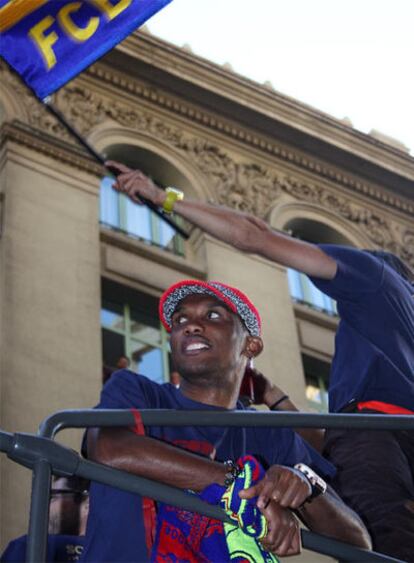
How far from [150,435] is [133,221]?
40.7 feet

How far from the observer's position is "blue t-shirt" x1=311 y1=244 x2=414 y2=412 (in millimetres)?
6419

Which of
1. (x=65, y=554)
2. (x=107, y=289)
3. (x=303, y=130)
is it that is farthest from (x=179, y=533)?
(x=303, y=130)

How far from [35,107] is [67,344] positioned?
16.0 feet

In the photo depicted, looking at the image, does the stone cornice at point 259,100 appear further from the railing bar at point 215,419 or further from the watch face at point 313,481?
the watch face at point 313,481

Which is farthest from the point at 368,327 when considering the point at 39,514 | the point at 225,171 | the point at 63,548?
the point at 225,171

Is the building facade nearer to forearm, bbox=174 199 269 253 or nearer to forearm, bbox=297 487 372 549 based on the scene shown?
forearm, bbox=174 199 269 253

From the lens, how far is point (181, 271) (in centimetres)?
1648

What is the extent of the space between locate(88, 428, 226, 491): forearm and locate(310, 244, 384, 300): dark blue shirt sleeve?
2384 mm

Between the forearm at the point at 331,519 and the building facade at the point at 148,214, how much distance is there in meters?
6.72

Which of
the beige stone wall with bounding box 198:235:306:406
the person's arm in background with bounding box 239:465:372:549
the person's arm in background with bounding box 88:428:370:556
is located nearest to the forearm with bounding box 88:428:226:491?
the person's arm in background with bounding box 88:428:370:556

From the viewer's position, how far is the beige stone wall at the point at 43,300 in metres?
12.1

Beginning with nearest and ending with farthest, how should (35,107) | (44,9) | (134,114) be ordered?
(44,9)
(35,107)
(134,114)

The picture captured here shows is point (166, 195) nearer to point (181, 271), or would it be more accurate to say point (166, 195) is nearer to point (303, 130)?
point (181, 271)

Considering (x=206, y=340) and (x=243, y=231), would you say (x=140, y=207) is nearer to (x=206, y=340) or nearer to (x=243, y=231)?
(x=243, y=231)
